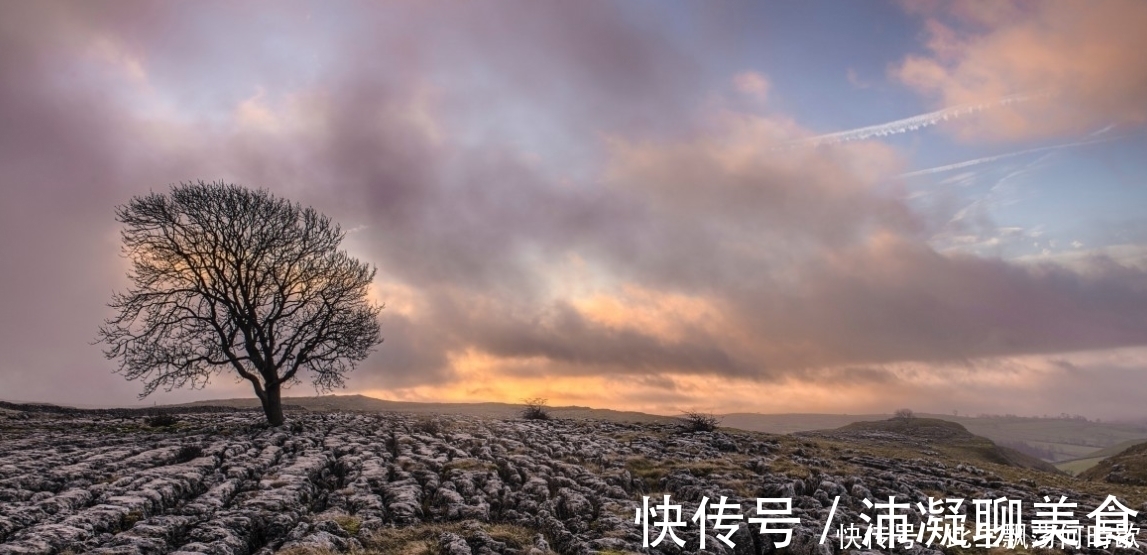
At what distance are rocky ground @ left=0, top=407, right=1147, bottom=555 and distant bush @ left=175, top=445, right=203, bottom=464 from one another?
3.0 inches

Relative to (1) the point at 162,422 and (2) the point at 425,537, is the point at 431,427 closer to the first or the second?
(1) the point at 162,422

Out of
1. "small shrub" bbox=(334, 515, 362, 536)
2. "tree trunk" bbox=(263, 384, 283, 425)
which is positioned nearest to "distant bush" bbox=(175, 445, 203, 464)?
"tree trunk" bbox=(263, 384, 283, 425)

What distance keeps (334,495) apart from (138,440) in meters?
16.2

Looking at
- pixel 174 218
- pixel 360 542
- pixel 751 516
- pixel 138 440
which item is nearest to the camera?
pixel 360 542

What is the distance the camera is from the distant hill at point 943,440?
52.6m

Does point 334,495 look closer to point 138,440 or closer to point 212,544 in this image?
point 212,544

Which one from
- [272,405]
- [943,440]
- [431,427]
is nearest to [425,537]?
[431,427]

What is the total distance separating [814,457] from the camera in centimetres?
3159

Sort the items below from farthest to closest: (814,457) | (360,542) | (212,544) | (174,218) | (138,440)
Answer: (174,218) < (814,457) < (138,440) < (360,542) < (212,544)

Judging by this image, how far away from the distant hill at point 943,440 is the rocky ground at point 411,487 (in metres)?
Answer: 20.2

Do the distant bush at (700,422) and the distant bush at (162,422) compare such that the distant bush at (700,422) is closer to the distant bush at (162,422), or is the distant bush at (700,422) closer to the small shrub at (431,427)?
the small shrub at (431,427)

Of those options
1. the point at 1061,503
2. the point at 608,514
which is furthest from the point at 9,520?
the point at 1061,503

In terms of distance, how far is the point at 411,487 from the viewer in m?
20.0

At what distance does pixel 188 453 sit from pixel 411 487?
11.4 m
